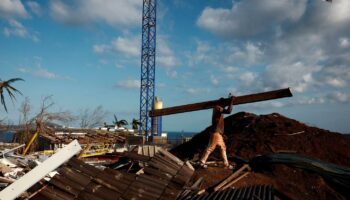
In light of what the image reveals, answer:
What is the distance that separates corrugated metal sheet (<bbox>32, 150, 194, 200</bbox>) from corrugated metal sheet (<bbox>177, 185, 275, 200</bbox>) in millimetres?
1408

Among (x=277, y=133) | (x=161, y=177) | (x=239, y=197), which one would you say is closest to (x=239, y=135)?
(x=277, y=133)

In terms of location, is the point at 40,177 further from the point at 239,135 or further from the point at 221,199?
the point at 239,135

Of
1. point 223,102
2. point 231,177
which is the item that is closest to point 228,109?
point 223,102

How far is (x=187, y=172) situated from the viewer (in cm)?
718

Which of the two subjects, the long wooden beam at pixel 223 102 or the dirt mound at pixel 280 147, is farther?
the dirt mound at pixel 280 147

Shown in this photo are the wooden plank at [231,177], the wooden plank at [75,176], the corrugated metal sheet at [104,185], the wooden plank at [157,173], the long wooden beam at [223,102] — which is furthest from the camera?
the wooden plank at [231,177]

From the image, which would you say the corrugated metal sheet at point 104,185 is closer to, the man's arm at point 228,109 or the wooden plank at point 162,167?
the wooden plank at point 162,167

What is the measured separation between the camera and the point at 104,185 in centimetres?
592

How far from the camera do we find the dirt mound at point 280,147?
9.81m

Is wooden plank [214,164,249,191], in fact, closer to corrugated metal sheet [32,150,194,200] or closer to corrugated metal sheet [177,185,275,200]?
corrugated metal sheet [177,185,275,200]

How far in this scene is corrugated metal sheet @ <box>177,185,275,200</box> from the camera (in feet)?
25.1

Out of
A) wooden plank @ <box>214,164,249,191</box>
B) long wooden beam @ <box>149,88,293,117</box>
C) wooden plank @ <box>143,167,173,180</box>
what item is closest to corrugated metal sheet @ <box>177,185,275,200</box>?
wooden plank @ <box>214,164,249,191</box>

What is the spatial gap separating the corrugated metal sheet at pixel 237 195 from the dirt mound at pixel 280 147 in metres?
1.09

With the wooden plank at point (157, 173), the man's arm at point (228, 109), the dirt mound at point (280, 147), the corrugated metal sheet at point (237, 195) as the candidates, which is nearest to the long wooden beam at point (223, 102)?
the man's arm at point (228, 109)
